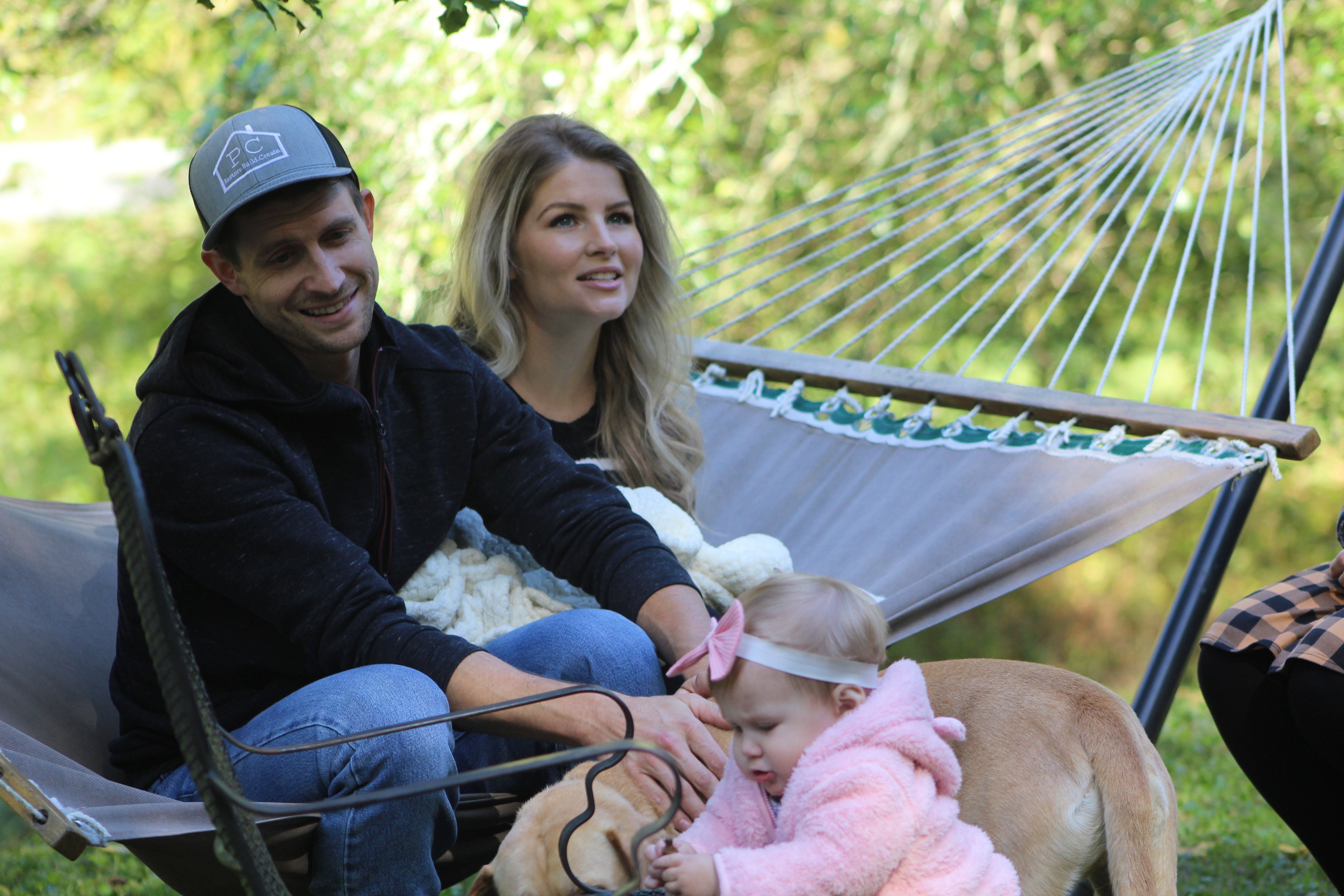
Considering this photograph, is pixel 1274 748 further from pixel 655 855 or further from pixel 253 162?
pixel 253 162

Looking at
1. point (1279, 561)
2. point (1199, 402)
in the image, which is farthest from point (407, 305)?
point (1279, 561)

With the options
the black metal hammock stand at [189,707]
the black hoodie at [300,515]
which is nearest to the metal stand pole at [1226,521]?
the black hoodie at [300,515]

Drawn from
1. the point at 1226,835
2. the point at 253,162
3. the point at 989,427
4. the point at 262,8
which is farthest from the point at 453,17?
the point at 1226,835

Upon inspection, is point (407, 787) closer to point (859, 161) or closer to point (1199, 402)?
point (859, 161)

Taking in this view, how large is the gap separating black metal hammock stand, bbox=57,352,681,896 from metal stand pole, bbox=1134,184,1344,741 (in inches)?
54.3

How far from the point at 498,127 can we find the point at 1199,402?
3429 millimetres

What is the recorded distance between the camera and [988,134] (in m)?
2.97

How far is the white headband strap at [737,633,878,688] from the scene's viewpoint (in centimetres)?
128

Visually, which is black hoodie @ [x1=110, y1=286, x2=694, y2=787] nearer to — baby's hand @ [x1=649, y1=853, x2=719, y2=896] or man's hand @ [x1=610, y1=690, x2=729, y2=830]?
man's hand @ [x1=610, y1=690, x2=729, y2=830]

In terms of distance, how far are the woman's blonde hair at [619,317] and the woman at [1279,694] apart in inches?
36.4

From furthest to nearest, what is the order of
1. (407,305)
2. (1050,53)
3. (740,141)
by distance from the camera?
(740,141)
(1050,53)
(407,305)

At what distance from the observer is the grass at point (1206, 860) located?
2.39 m

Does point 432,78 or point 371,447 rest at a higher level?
point 432,78

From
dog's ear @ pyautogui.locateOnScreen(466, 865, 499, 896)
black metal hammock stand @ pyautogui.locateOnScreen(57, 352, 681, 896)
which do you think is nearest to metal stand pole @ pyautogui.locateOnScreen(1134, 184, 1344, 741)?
dog's ear @ pyautogui.locateOnScreen(466, 865, 499, 896)
